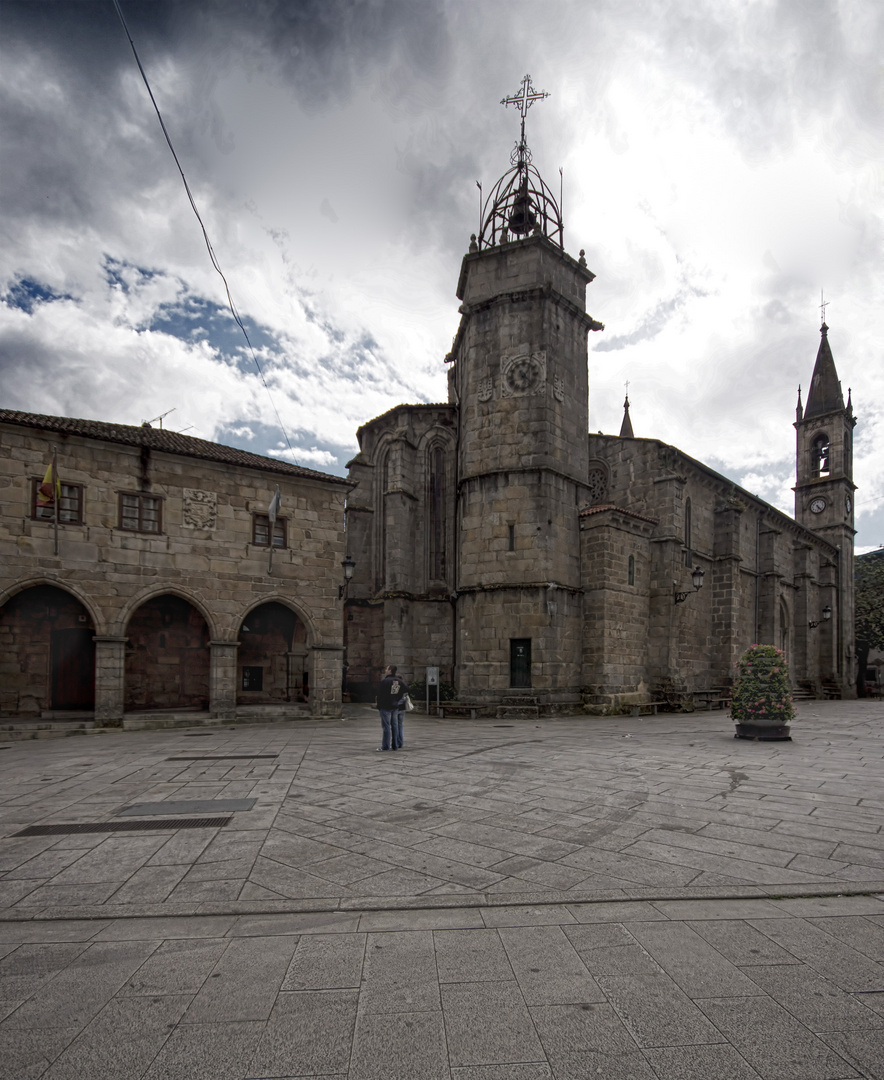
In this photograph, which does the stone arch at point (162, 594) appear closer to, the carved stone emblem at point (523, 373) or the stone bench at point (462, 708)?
the stone bench at point (462, 708)

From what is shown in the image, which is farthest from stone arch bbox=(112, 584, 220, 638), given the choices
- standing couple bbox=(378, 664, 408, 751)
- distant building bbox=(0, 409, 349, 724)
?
standing couple bbox=(378, 664, 408, 751)

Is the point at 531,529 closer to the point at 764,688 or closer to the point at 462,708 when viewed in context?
the point at 462,708

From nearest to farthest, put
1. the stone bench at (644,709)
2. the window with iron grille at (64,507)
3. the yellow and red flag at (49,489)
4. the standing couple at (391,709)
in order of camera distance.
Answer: the standing couple at (391,709)
the yellow and red flag at (49,489)
the window with iron grille at (64,507)
the stone bench at (644,709)

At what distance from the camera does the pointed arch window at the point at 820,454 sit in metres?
46.9

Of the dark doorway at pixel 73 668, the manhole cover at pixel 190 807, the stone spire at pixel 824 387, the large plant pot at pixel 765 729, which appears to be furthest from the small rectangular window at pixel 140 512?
the stone spire at pixel 824 387

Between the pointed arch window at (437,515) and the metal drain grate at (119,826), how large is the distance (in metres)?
19.6

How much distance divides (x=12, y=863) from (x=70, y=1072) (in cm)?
368

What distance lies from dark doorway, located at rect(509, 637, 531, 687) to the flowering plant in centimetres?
767

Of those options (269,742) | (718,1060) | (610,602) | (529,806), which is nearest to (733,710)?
(610,602)

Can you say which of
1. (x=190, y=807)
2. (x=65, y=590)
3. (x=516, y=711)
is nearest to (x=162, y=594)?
(x=65, y=590)

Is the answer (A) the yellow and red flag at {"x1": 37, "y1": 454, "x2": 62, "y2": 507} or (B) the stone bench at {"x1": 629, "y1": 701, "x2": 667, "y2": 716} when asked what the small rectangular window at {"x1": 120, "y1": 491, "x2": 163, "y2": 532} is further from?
Result: (B) the stone bench at {"x1": 629, "y1": 701, "x2": 667, "y2": 716}

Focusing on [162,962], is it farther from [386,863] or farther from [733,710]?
Result: [733,710]

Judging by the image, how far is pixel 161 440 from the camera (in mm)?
18500

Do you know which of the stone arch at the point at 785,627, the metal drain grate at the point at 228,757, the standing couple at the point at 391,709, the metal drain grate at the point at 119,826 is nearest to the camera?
the metal drain grate at the point at 119,826
